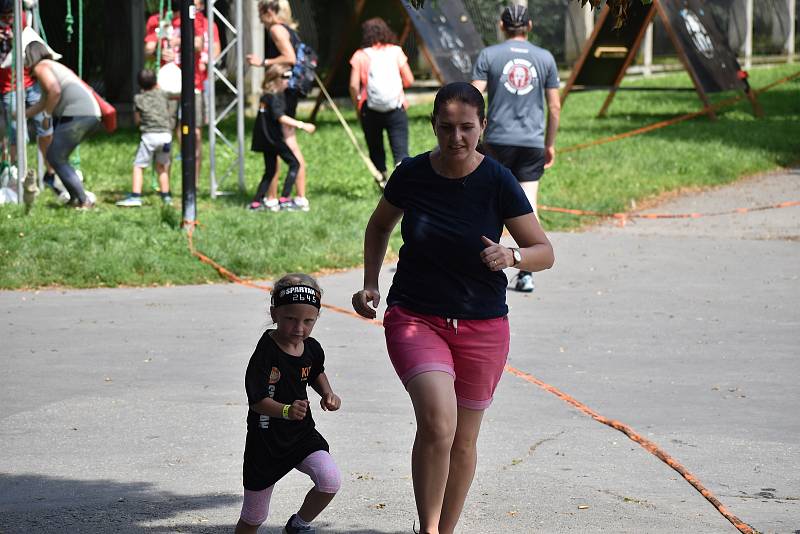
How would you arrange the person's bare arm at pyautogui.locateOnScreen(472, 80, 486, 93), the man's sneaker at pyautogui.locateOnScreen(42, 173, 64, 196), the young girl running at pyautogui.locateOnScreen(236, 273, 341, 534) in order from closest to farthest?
the young girl running at pyautogui.locateOnScreen(236, 273, 341, 534), the person's bare arm at pyautogui.locateOnScreen(472, 80, 486, 93), the man's sneaker at pyautogui.locateOnScreen(42, 173, 64, 196)

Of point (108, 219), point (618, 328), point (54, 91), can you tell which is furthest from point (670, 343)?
point (54, 91)

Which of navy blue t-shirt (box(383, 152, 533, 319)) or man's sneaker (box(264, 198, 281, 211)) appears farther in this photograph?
man's sneaker (box(264, 198, 281, 211))

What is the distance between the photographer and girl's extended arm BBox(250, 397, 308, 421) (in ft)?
14.8

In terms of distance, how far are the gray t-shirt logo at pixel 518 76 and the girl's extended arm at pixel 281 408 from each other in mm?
5832

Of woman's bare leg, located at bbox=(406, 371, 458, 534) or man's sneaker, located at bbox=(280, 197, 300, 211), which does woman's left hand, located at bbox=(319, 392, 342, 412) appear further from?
man's sneaker, located at bbox=(280, 197, 300, 211)

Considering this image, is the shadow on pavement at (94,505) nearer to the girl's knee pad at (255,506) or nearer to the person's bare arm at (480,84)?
the girl's knee pad at (255,506)

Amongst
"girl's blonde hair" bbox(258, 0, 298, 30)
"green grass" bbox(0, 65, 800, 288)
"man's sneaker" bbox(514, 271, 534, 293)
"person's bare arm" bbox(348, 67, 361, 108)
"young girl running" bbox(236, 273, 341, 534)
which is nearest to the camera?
"young girl running" bbox(236, 273, 341, 534)

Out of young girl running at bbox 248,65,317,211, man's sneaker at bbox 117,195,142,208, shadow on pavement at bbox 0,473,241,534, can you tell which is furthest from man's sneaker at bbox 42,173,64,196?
shadow on pavement at bbox 0,473,241,534

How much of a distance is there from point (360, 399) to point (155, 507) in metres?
2.02

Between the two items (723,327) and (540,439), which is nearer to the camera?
(540,439)

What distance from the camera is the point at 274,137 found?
1324 cm

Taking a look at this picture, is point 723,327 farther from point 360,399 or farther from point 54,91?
point 54,91

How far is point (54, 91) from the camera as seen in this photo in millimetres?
13047

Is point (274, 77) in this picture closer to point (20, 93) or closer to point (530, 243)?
point (20, 93)
